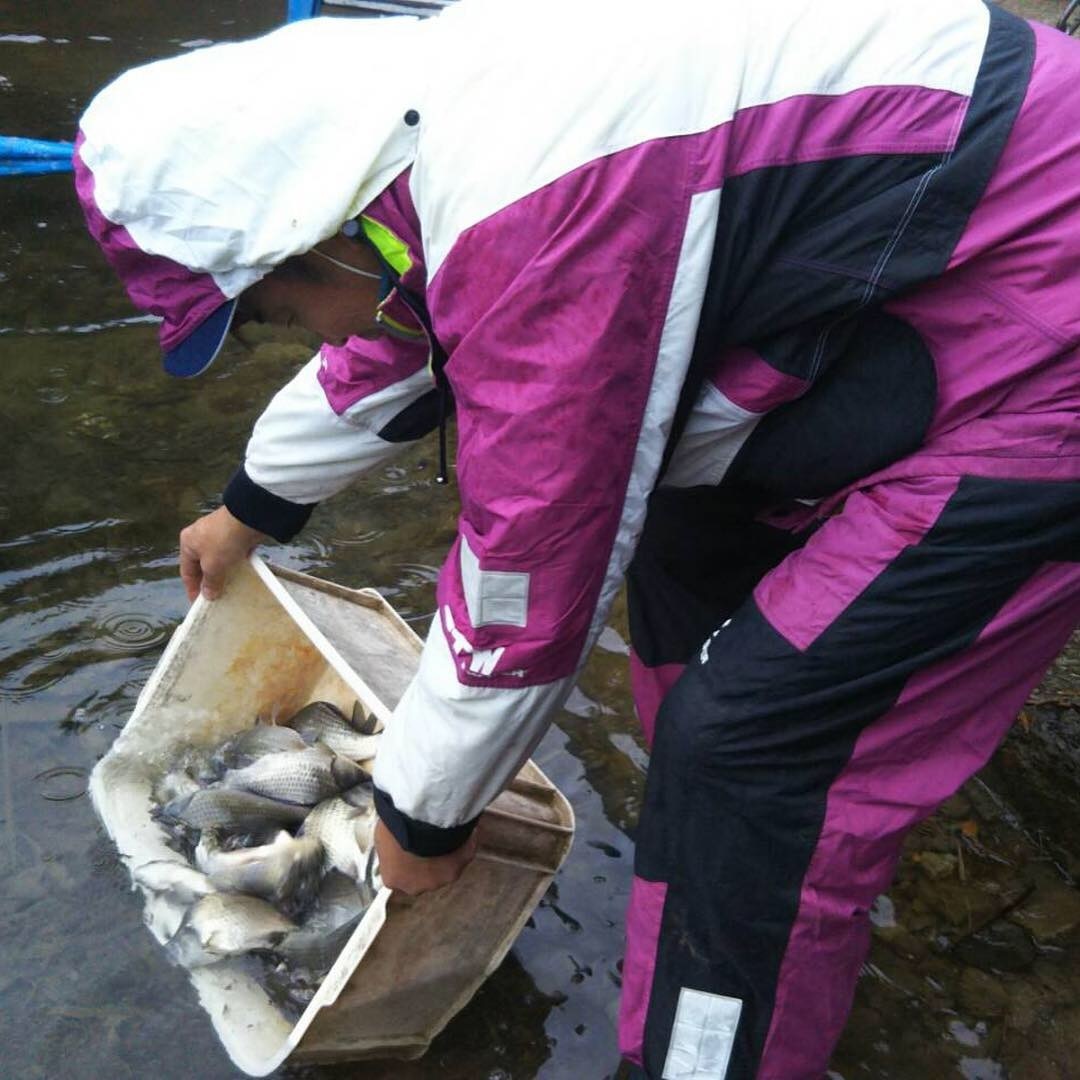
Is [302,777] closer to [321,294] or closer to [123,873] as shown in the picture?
[123,873]

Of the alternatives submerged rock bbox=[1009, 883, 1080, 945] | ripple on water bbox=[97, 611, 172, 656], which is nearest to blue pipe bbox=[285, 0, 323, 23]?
ripple on water bbox=[97, 611, 172, 656]

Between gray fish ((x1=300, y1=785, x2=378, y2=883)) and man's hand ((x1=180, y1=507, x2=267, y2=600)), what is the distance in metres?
0.58

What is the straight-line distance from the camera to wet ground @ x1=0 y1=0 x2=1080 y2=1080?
2.99m

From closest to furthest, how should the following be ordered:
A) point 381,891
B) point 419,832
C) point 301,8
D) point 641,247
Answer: point 641,247 < point 419,832 < point 381,891 < point 301,8

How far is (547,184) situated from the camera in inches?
67.4

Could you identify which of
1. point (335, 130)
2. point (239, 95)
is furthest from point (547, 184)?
point (239, 95)

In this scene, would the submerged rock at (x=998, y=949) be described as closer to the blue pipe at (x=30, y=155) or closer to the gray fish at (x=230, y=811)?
the gray fish at (x=230, y=811)

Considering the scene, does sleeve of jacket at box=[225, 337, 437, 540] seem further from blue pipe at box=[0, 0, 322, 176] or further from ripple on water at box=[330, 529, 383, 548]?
blue pipe at box=[0, 0, 322, 176]

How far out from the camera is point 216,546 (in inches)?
118

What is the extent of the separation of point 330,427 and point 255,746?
102 centimetres

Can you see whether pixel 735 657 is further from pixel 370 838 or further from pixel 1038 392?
pixel 370 838

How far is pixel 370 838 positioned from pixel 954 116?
76.4 inches

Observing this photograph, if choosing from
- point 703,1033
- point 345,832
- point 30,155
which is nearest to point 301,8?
point 30,155

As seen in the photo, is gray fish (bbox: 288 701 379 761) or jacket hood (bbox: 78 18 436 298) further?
gray fish (bbox: 288 701 379 761)
